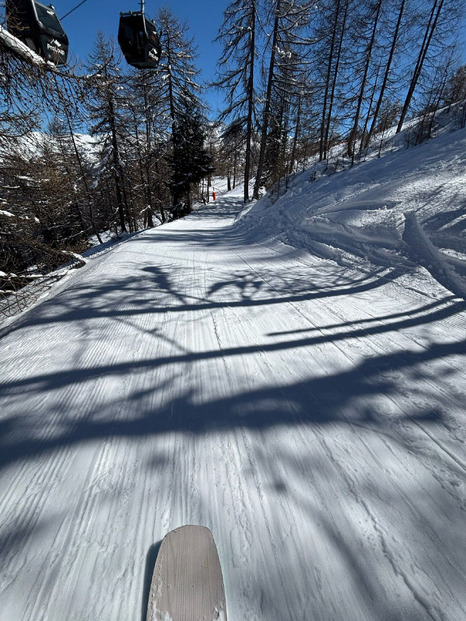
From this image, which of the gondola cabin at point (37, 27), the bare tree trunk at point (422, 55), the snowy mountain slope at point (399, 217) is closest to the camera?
the snowy mountain slope at point (399, 217)

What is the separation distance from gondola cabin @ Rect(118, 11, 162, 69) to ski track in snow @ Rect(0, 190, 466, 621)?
5.92 meters

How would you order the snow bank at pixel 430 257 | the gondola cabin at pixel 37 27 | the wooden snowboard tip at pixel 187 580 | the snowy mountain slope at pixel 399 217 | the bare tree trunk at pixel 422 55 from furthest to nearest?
the bare tree trunk at pixel 422 55
the gondola cabin at pixel 37 27
the snowy mountain slope at pixel 399 217
the snow bank at pixel 430 257
the wooden snowboard tip at pixel 187 580

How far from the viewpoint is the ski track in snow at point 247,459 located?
3.06ft

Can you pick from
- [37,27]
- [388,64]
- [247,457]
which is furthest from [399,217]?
[388,64]

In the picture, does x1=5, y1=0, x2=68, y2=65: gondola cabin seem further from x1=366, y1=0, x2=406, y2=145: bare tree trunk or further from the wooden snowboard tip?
x1=366, y1=0, x2=406, y2=145: bare tree trunk

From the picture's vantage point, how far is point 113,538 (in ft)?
3.46

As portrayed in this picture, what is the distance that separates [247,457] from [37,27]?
20.2ft

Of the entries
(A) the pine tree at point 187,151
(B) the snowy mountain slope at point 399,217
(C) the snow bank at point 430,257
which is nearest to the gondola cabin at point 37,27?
(B) the snowy mountain slope at point 399,217

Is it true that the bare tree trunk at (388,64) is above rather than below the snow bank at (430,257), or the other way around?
above

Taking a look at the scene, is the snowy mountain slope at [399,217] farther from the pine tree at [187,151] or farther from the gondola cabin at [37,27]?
the pine tree at [187,151]

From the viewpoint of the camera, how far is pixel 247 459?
1.36 m

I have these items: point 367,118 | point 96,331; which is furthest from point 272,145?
point 96,331

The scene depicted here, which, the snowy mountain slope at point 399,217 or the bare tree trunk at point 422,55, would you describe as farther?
the bare tree trunk at point 422,55

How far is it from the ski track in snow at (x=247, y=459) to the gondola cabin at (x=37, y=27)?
4223mm
